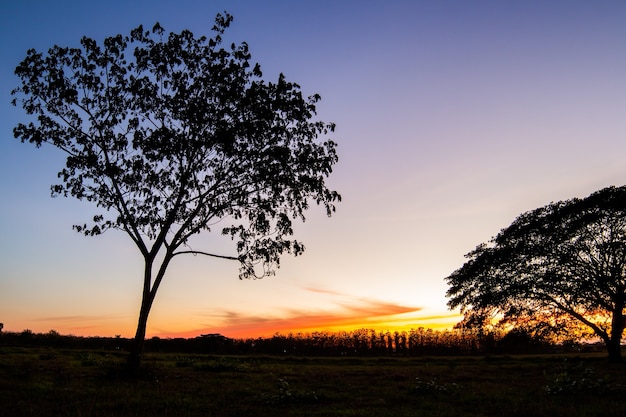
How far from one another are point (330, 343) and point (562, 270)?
146 meters

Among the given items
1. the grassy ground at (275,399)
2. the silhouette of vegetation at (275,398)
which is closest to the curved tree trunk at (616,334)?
the silhouette of vegetation at (275,398)

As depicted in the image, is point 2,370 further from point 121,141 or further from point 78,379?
point 121,141

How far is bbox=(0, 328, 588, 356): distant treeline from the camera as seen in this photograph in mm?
41344

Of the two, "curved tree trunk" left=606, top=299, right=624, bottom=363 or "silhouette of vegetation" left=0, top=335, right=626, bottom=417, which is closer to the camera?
"silhouette of vegetation" left=0, top=335, right=626, bottom=417

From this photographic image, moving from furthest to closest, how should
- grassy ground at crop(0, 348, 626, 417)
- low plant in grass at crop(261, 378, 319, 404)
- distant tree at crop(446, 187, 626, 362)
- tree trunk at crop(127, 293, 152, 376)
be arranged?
1. distant tree at crop(446, 187, 626, 362)
2. tree trunk at crop(127, 293, 152, 376)
3. low plant in grass at crop(261, 378, 319, 404)
4. grassy ground at crop(0, 348, 626, 417)

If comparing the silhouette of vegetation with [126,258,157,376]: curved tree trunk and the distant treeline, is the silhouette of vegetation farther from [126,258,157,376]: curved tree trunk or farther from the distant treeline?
the distant treeline

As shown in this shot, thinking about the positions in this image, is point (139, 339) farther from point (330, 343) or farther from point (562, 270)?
point (330, 343)

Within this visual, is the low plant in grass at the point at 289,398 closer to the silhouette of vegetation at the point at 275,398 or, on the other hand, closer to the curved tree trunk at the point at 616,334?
the silhouette of vegetation at the point at 275,398

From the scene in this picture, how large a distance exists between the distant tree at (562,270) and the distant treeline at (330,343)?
2456 mm

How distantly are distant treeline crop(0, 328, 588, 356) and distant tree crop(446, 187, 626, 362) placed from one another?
2.46 m

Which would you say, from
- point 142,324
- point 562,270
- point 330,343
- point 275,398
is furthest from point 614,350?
point 330,343

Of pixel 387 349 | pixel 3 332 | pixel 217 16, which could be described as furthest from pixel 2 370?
pixel 387 349

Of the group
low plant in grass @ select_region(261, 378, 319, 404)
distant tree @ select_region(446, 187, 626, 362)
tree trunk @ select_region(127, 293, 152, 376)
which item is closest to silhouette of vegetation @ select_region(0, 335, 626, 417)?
low plant in grass @ select_region(261, 378, 319, 404)

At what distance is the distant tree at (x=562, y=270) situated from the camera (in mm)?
33875
